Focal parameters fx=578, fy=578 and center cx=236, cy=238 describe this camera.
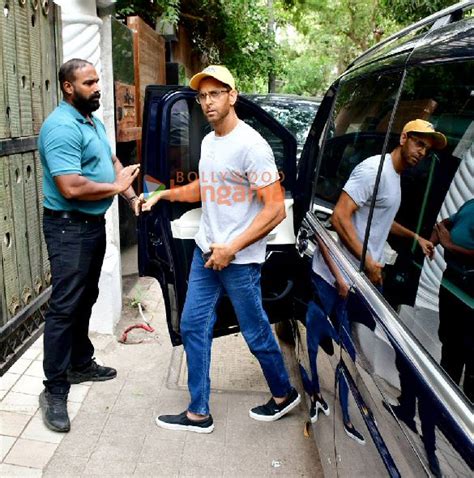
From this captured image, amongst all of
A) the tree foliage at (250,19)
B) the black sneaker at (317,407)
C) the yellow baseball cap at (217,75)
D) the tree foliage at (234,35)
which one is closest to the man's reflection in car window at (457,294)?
the black sneaker at (317,407)

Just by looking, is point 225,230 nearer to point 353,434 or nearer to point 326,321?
point 326,321

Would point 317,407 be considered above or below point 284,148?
below

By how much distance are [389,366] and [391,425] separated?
0.15m

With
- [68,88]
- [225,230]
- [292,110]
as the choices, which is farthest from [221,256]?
[292,110]

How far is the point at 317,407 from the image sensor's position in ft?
8.07

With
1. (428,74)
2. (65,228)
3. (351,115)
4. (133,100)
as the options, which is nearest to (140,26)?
(133,100)

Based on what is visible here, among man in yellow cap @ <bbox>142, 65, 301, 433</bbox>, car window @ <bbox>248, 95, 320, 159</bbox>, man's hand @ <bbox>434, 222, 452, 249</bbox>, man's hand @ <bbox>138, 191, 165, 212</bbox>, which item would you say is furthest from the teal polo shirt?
car window @ <bbox>248, 95, 320, 159</bbox>

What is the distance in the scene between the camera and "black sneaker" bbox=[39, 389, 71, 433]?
10.2 ft

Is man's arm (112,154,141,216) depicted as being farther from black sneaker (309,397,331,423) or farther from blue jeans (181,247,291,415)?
black sneaker (309,397,331,423)

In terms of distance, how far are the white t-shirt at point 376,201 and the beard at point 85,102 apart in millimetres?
1595

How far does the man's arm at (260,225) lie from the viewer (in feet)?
9.03

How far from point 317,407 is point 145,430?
1.17m

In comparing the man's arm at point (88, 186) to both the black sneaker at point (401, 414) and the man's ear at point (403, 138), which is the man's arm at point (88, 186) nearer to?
the man's ear at point (403, 138)

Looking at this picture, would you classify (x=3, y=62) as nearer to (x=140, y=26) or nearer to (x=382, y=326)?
(x=382, y=326)
